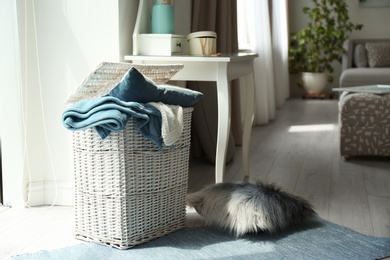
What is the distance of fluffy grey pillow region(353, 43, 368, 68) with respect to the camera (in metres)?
6.96

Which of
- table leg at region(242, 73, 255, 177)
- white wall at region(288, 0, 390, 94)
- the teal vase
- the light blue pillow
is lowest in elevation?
table leg at region(242, 73, 255, 177)

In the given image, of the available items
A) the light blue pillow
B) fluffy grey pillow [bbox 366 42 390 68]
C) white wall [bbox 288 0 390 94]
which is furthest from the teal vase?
white wall [bbox 288 0 390 94]

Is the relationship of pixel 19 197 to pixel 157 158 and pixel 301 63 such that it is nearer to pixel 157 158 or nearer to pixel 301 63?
pixel 157 158

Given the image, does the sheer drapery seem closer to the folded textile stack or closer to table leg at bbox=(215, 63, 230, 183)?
table leg at bbox=(215, 63, 230, 183)

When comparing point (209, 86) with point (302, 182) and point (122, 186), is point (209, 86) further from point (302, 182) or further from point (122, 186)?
point (122, 186)

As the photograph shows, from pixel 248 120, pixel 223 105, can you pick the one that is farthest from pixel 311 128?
pixel 223 105

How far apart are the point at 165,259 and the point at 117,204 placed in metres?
0.27

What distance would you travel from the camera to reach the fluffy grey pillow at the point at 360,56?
696 centimetres

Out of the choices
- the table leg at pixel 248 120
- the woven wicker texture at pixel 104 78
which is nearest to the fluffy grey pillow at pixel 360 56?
the table leg at pixel 248 120

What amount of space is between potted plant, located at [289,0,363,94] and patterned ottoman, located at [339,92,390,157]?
3.77 meters

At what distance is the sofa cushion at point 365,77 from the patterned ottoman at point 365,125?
262cm

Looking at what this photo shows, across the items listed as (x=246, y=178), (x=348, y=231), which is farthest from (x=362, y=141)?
(x=348, y=231)

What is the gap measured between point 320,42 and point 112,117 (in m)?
5.83

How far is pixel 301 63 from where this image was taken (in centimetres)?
773
